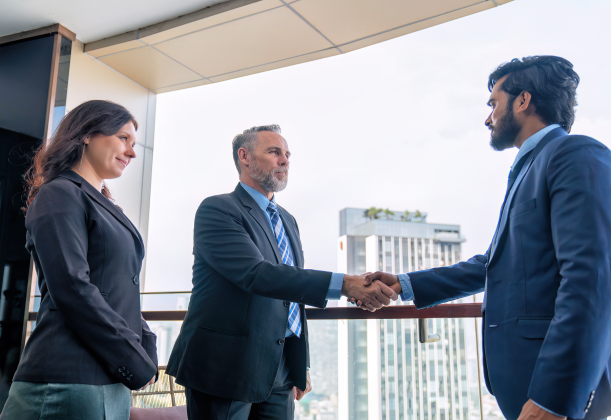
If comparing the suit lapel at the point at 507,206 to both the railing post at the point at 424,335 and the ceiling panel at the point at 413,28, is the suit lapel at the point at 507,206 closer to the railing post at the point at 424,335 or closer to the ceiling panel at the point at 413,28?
the railing post at the point at 424,335

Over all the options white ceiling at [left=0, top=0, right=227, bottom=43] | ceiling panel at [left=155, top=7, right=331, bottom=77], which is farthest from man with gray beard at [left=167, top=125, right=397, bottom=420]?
white ceiling at [left=0, top=0, right=227, bottom=43]

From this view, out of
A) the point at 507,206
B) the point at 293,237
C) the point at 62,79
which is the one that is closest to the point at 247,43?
the point at 62,79

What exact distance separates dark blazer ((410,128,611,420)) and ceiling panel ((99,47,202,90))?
330cm

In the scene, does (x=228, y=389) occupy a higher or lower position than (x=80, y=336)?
lower

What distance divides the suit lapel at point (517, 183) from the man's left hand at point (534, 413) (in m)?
0.37

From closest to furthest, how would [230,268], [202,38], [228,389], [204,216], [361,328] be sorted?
1. [228,389]
2. [230,268]
3. [204,216]
4. [361,328]
5. [202,38]

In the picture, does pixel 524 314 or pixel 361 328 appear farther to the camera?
pixel 361 328

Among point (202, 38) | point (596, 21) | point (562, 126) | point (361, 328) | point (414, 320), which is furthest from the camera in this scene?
point (596, 21)

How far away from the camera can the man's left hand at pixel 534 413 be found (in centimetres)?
92

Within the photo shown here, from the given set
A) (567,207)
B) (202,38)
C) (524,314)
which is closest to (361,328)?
(524,314)

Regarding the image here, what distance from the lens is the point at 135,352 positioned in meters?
1.20

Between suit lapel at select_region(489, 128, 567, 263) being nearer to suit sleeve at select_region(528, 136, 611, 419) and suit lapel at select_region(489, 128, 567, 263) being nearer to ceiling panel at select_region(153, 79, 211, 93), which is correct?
suit sleeve at select_region(528, 136, 611, 419)

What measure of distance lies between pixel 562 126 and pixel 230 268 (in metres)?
1.15

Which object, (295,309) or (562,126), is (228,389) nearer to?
(295,309)
